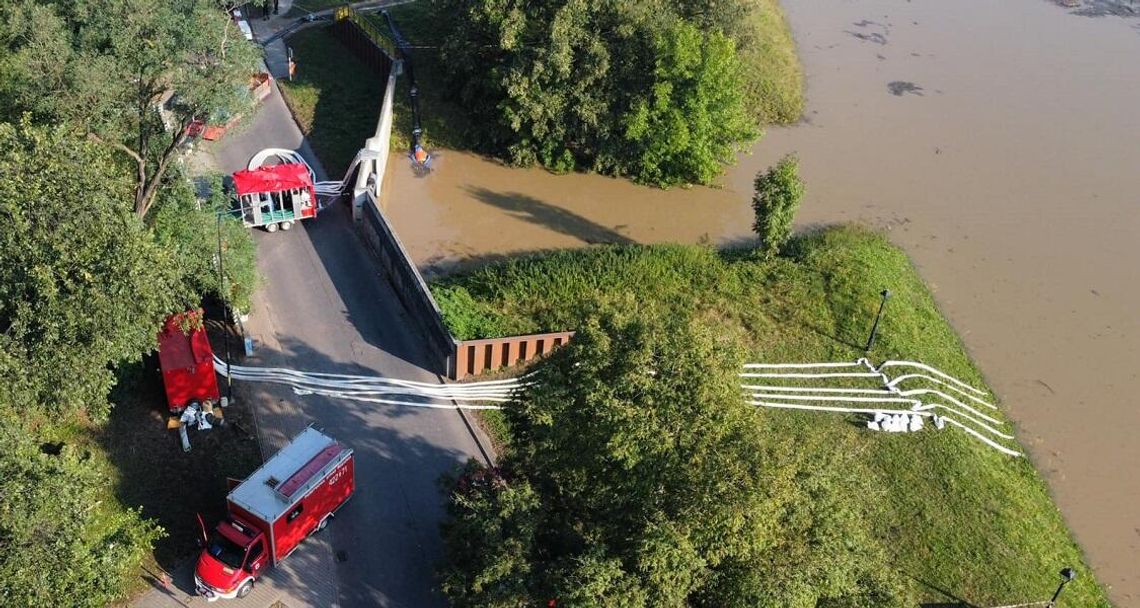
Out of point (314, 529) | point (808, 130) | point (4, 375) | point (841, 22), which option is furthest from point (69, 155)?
point (841, 22)

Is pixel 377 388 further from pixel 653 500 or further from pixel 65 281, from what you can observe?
pixel 653 500

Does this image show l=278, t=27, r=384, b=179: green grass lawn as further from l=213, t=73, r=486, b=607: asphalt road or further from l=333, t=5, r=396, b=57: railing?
l=213, t=73, r=486, b=607: asphalt road

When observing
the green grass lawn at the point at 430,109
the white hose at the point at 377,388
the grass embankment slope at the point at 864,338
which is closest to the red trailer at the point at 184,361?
the white hose at the point at 377,388

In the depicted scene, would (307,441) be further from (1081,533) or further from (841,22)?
(841,22)

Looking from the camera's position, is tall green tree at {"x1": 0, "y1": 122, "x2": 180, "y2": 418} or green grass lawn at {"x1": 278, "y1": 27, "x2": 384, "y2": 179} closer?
tall green tree at {"x1": 0, "y1": 122, "x2": 180, "y2": 418}

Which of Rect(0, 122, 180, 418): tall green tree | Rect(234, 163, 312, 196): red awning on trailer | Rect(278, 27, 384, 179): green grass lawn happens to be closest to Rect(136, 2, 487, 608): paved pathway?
Rect(234, 163, 312, 196): red awning on trailer

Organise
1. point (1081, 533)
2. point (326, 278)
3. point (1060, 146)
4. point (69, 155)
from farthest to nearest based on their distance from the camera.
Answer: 1. point (1060, 146)
2. point (326, 278)
3. point (1081, 533)
4. point (69, 155)

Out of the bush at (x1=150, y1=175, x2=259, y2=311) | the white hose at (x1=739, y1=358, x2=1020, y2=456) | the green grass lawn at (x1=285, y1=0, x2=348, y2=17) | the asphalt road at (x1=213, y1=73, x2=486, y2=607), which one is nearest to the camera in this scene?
the asphalt road at (x1=213, y1=73, x2=486, y2=607)
